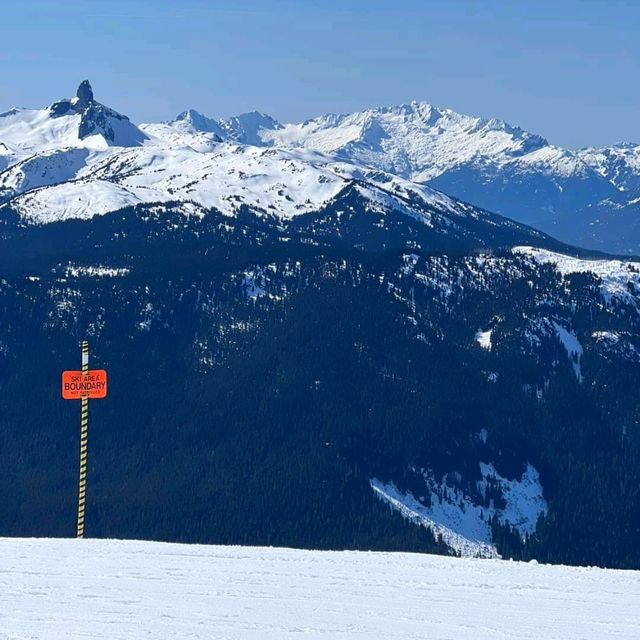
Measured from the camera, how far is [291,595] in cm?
5209

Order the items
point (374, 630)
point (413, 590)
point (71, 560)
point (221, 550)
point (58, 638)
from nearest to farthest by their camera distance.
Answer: point (58, 638)
point (374, 630)
point (413, 590)
point (71, 560)
point (221, 550)

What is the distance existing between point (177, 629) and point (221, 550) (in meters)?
17.2

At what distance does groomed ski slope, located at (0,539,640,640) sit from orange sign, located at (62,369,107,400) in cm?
1446

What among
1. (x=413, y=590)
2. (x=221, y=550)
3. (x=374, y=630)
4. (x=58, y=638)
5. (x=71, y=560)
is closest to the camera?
(x=58, y=638)

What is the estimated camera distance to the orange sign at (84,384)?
75.9 meters

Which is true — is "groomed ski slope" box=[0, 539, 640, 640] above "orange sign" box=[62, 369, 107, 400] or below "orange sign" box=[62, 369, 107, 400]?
below

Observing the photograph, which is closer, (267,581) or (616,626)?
(616,626)

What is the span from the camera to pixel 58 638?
4384 centimetres

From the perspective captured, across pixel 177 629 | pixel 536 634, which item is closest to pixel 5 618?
pixel 177 629

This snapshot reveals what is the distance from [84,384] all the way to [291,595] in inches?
1170

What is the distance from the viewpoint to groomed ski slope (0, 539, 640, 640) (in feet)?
153

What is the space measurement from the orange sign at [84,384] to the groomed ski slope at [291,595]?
1446cm

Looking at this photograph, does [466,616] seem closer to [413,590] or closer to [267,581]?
[413,590]

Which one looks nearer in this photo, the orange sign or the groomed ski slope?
the groomed ski slope
